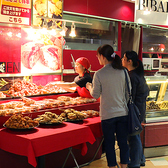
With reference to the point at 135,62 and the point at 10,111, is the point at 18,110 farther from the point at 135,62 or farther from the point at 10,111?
the point at 135,62

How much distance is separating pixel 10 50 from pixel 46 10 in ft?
4.13

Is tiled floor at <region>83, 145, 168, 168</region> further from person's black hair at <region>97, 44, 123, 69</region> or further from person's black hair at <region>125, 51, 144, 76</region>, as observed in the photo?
person's black hair at <region>97, 44, 123, 69</region>

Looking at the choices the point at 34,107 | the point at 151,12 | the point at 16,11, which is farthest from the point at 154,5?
the point at 34,107

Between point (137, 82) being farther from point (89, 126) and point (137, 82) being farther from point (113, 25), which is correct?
point (113, 25)

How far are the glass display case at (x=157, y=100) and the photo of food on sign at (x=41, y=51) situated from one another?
225 centimetres

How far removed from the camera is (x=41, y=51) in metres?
5.91

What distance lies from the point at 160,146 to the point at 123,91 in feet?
7.13

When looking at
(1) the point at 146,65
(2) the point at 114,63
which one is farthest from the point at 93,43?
(2) the point at 114,63

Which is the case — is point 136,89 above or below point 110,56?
below

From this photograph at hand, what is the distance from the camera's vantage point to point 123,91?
3.63m

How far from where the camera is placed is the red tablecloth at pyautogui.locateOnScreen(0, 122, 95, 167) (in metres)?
2.94

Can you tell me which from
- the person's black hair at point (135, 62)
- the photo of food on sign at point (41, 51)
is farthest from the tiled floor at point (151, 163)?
the photo of food on sign at point (41, 51)

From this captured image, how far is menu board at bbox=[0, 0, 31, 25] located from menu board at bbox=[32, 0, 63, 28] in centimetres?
15

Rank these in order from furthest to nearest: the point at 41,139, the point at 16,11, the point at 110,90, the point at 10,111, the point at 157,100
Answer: the point at 157,100
the point at 16,11
the point at 10,111
the point at 110,90
the point at 41,139
